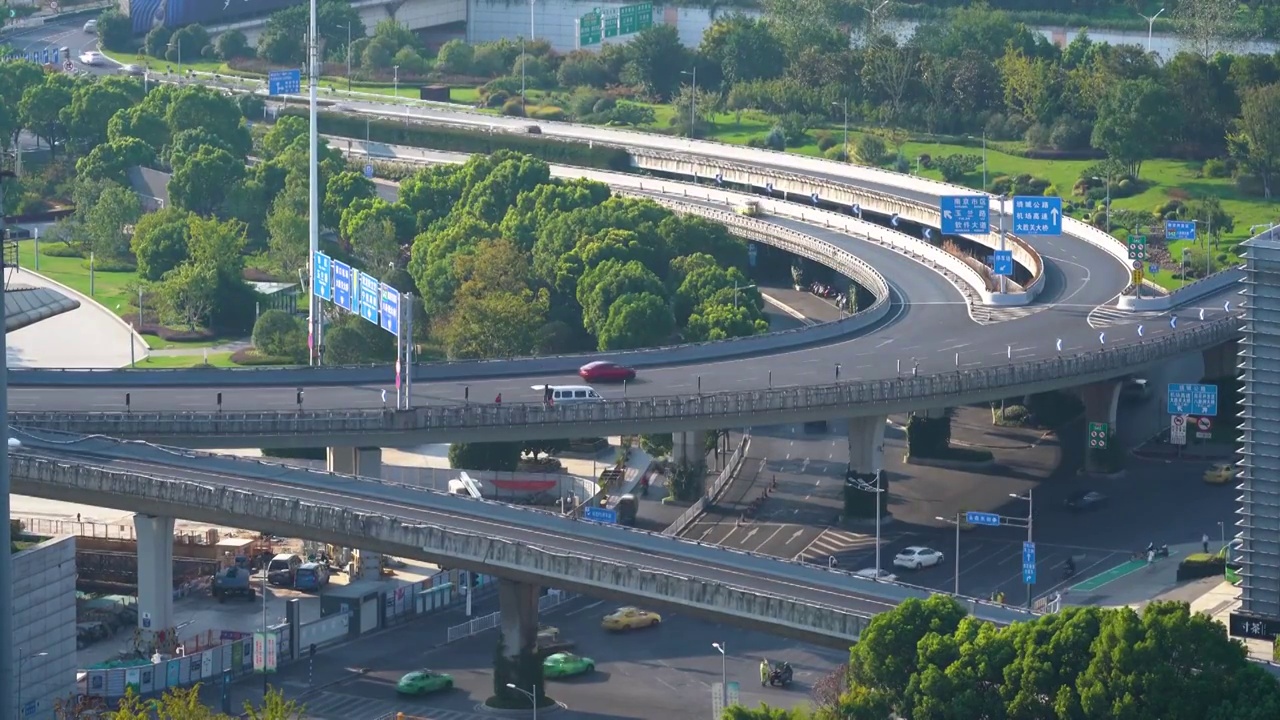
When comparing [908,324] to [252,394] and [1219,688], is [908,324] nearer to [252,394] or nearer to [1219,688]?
[252,394]

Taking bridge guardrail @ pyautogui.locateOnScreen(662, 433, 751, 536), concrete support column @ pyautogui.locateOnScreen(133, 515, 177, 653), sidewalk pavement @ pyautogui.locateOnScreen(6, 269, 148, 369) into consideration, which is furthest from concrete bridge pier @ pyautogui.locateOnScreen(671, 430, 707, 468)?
sidewalk pavement @ pyautogui.locateOnScreen(6, 269, 148, 369)

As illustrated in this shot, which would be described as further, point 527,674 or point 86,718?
point 527,674

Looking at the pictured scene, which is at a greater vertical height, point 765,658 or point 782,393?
point 782,393

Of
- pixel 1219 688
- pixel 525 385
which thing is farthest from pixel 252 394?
pixel 1219 688

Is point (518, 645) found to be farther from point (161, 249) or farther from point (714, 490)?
point (161, 249)

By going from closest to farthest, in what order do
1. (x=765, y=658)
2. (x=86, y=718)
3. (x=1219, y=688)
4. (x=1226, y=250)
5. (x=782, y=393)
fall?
(x=1219, y=688), (x=86, y=718), (x=765, y=658), (x=782, y=393), (x=1226, y=250)

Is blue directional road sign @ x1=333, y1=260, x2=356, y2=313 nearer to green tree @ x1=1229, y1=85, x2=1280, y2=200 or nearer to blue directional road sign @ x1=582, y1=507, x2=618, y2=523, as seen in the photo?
blue directional road sign @ x1=582, y1=507, x2=618, y2=523

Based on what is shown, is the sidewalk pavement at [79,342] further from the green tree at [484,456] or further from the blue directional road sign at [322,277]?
the green tree at [484,456]

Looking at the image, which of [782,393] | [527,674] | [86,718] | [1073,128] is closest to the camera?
[86,718]

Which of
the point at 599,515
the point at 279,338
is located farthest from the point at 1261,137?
the point at 599,515
